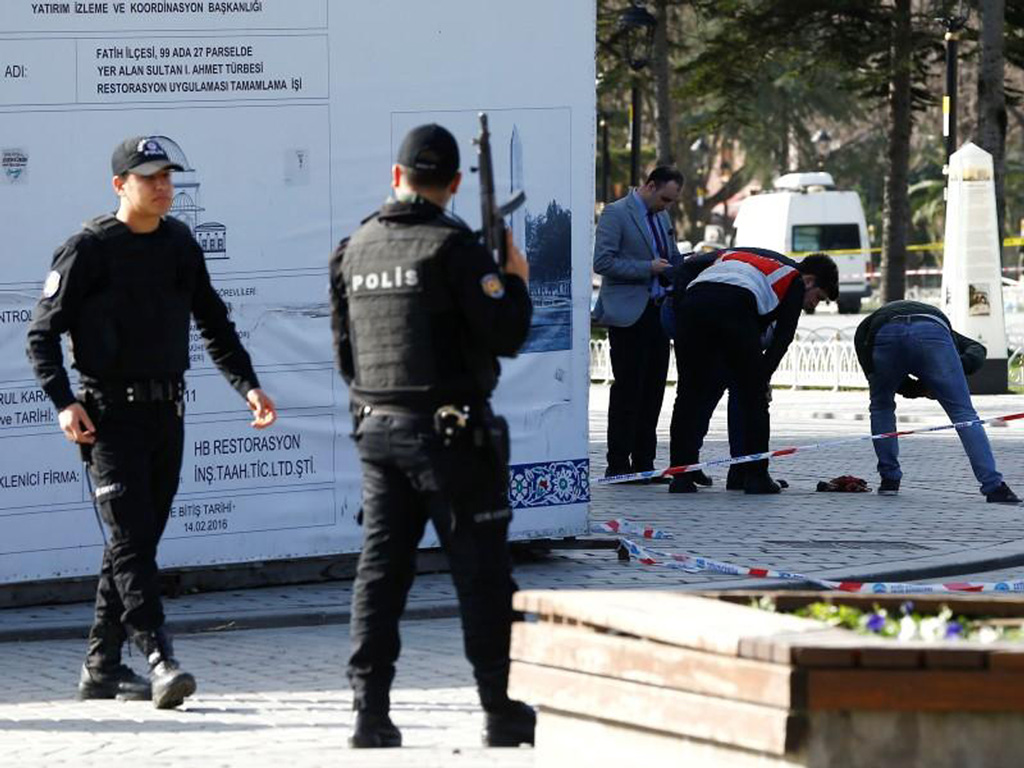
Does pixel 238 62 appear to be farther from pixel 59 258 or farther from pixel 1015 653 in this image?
pixel 1015 653

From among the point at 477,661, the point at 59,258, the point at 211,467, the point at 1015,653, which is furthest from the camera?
the point at 211,467

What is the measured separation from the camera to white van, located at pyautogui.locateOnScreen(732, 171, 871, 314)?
160 feet

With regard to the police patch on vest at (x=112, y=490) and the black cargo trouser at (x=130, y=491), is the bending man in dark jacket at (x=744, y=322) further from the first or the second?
the police patch on vest at (x=112, y=490)

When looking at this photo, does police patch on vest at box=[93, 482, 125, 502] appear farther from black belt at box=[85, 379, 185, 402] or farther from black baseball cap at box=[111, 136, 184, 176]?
black baseball cap at box=[111, 136, 184, 176]

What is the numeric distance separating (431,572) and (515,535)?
0.43 m

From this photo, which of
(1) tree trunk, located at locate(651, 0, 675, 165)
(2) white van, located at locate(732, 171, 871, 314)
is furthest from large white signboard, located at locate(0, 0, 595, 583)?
(2) white van, located at locate(732, 171, 871, 314)

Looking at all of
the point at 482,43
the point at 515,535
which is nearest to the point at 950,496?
the point at 515,535

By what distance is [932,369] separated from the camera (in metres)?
13.1

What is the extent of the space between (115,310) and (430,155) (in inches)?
62.0

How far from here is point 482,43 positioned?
10062 millimetres

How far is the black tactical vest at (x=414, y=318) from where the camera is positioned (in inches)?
242

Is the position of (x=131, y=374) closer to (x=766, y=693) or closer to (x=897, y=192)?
(x=766, y=693)

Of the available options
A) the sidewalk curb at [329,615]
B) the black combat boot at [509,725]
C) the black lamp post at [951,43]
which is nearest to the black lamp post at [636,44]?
the black lamp post at [951,43]

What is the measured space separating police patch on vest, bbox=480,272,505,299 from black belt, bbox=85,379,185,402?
1663 millimetres
